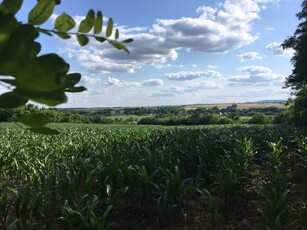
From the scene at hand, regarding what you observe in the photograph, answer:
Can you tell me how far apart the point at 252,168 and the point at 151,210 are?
319cm

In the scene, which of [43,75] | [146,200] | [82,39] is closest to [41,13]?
[82,39]

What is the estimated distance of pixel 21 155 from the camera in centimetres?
923

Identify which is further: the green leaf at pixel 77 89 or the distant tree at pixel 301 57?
the distant tree at pixel 301 57

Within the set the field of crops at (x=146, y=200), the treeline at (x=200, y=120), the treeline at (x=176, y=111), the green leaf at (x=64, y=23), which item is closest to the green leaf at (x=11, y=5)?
the green leaf at (x=64, y=23)

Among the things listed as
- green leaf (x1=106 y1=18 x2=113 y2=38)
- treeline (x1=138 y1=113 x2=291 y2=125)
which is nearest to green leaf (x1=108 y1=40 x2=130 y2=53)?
green leaf (x1=106 y1=18 x2=113 y2=38)

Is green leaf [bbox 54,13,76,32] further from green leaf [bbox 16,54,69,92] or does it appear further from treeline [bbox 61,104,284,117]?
treeline [bbox 61,104,284,117]

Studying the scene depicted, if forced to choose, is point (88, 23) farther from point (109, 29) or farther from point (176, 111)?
point (176, 111)

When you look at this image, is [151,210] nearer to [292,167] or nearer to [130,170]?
[130,170]

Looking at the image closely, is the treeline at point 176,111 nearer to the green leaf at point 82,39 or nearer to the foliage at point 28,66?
the green leaf at point 82,39

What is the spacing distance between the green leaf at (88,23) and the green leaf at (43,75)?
12.6 inches

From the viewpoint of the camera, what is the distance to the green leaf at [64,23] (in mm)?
750

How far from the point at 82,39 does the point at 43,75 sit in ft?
1.37

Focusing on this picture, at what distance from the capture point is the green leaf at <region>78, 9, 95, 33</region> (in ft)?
2.35

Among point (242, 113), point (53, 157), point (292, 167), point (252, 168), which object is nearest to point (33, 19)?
point (252, 168)
